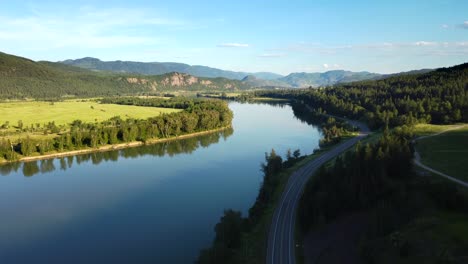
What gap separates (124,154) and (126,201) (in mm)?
37073

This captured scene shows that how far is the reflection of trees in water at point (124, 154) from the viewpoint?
7812cm

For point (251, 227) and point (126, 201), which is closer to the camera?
point (251, 227)

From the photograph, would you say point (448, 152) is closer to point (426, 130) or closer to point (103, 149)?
point (426, 130)

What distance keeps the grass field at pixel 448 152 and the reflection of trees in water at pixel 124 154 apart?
190 ft

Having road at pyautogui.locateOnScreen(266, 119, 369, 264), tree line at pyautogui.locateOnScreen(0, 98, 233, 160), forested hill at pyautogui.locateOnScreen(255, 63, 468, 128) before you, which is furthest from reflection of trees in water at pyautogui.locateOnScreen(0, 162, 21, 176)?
forested hill at pyautogui.locateOnScreen(255, 63, 468, 128)

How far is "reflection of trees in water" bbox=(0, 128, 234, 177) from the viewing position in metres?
78.1

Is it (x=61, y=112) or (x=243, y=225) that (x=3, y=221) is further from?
(x=61, y=112)

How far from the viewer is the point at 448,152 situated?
55.2 metres

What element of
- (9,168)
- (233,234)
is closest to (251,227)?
(233,234)

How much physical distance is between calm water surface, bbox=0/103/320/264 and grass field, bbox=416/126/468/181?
2854 cm

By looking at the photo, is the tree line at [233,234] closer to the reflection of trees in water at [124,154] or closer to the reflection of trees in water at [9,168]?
the reflection of trees in water at [124,154]

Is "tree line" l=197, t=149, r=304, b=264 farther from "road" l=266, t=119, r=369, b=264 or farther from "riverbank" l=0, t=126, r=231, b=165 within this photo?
"riverbank" l=0, t=126, r=231, b=165

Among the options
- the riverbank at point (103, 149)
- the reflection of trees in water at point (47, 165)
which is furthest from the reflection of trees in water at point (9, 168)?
the reflection of trees in water at point (47, 165)

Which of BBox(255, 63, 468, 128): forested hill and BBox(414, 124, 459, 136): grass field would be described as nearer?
BBox(414, 124, 459, 136): grass field
